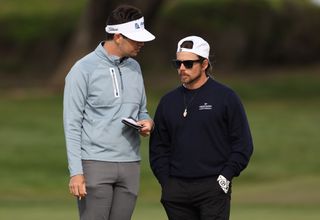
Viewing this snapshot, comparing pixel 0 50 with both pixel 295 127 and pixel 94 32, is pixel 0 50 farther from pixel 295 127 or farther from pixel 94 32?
pixel 295 127

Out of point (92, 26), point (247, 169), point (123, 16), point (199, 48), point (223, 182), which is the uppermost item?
point (123, 16)

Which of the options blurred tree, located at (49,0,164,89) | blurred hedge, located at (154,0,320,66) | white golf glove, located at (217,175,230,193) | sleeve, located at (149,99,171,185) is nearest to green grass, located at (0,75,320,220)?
blurred tree, located at (49,0,164,89)

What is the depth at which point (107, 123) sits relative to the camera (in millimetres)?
7332

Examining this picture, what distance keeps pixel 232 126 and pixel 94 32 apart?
22372 millimetres

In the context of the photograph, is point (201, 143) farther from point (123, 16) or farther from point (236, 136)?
point (123, 16)

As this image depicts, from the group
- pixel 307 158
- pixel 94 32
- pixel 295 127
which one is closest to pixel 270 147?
pixel 307 158

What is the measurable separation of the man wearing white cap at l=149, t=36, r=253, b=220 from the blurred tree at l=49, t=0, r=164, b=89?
20.3m

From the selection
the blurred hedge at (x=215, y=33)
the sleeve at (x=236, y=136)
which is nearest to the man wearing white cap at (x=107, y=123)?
the sleeve at (x=236, y=136)

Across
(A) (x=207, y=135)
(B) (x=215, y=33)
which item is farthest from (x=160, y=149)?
(B) (x=215, y=33)

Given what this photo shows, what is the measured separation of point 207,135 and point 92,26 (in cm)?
2233

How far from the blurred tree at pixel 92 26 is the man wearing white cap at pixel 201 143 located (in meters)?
20.3

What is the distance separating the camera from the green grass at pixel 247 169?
48.0 feet

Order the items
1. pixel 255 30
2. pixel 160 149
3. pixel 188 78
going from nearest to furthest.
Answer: pixel 188 78 → pixel 160 149 → pixel 255 30

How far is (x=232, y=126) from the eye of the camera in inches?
290
